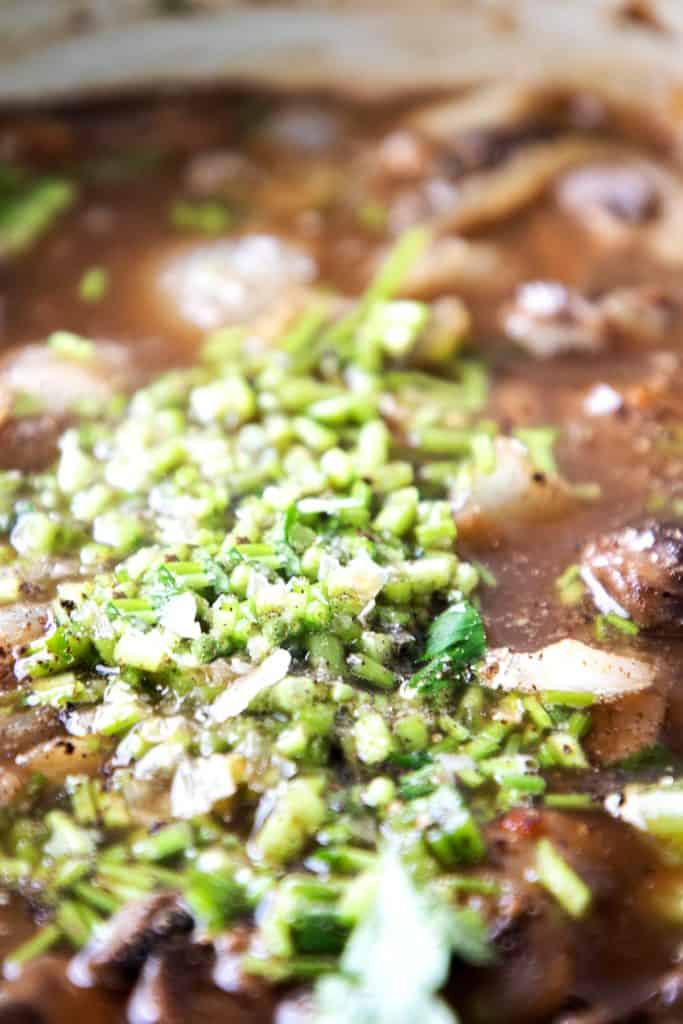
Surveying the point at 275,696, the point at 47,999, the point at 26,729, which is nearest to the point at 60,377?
the point at 26,729

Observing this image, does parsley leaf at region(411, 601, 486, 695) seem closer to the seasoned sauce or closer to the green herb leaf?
the seasoned sauce

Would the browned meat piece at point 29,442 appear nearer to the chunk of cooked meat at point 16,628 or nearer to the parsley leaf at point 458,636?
the chunk of cooked meat at point 16,628

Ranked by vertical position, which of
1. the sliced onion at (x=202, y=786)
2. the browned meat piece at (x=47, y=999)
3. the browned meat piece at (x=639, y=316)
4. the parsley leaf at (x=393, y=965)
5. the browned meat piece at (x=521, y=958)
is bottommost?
the browned meat piece at (x=521, y=958)

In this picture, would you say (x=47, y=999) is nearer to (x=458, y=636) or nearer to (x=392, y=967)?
(x=392, y=967)

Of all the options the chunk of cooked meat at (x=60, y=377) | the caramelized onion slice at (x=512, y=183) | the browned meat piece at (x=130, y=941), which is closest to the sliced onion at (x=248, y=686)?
the browned meat piece at (x=130, y=941)

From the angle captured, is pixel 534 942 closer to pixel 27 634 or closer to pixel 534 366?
pixel 27 634

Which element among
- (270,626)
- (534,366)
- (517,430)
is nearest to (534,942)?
(270,626)
